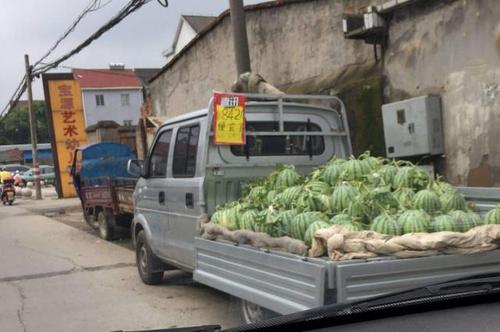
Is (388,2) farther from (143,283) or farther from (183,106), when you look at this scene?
(183,106)

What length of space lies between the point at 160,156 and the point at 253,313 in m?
2.97

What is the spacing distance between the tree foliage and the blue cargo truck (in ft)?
229

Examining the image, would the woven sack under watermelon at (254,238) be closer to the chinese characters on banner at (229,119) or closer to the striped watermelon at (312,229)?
the striped watermelon at (312,229)

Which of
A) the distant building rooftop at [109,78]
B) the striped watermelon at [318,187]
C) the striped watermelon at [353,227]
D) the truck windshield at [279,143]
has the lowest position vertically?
the striped watermelon at [353,227]

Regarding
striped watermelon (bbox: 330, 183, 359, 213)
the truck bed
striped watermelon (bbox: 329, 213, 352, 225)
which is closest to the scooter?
the truck bed

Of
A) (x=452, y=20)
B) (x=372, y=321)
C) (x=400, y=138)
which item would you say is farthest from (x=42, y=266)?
(x=372, y=321)

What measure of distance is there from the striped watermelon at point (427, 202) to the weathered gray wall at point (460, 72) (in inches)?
137

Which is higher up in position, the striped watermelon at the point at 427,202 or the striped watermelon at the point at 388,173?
the striped watermelon at the point at 388,173

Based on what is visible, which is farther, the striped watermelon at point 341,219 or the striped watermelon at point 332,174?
the striped watermelon at point 332,174

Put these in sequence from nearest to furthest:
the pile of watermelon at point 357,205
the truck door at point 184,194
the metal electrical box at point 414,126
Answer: the pile of watermelon at point 357,205 < the truck door at point 184,194 < the metal electrical box at point 414,126

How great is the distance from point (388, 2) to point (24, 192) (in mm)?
27435

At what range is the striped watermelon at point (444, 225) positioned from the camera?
3.72 m

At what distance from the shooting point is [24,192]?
3203 cm

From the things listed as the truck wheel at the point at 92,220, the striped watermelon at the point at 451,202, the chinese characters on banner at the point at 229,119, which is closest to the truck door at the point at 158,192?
the chinese characters on banner at the point at 229,119
